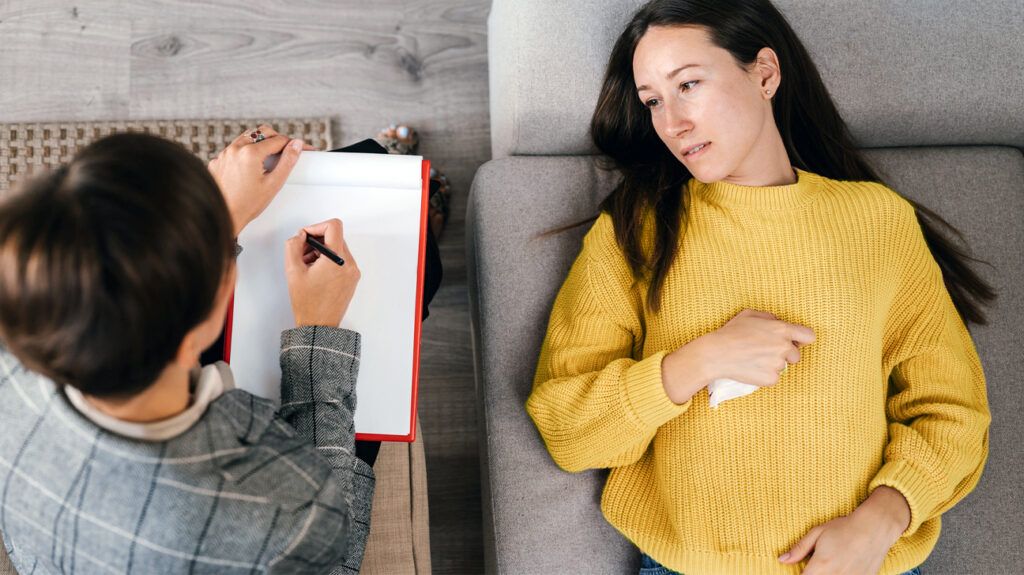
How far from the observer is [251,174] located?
2.81 feet

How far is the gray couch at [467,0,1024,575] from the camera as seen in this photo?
1.09m

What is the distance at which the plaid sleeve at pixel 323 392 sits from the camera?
2.64 feet

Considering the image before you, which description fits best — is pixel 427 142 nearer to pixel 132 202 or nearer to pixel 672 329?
pixel 672 329

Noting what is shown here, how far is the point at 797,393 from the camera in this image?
3.20 ft

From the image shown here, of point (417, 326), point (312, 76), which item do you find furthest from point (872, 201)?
point (312, 76)

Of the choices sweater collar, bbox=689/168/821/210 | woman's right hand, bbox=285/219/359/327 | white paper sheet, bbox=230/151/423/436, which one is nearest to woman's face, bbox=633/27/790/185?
sweater collar, bbox=689/168/821/210

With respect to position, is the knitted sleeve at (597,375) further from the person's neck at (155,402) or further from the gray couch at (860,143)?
the person's neck at (155,402)

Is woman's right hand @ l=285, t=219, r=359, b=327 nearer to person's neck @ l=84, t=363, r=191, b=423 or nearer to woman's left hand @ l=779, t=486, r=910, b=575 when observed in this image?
person's neck @ l=84, t=363, r=191, b=423

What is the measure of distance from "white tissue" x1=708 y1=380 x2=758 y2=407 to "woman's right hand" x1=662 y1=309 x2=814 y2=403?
0.04 ft

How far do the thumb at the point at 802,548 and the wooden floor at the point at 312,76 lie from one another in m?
0.71

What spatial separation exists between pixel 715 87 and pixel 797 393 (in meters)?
0.44

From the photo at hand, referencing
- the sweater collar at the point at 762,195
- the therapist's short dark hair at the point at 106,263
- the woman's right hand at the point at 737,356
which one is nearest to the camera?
the therapist's short dark hair at the point at 106,263

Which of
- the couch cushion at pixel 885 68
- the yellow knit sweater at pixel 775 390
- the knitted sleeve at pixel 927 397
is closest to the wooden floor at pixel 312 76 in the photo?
the couch cushion at pixel 885 68

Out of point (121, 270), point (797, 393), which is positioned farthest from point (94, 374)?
point (797, 393)
